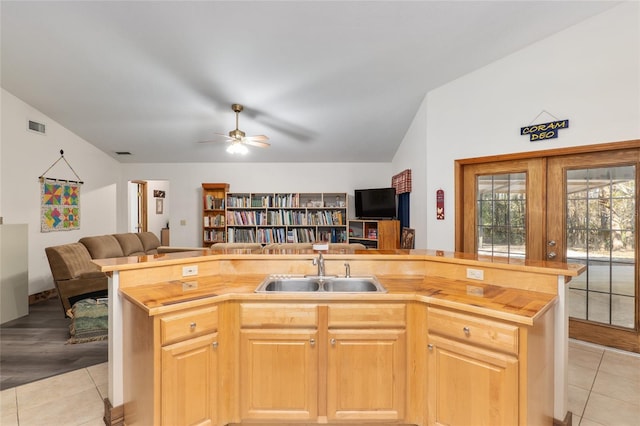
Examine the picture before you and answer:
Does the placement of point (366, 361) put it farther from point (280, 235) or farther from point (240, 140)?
point (280, 235)

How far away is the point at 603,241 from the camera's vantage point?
277 cm

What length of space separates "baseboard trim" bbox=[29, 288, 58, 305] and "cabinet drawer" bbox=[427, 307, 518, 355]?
5.14 meters

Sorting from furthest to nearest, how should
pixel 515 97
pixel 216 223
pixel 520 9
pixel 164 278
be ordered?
pixel 216 223
pixel 515 97
pixel 520 9
pixel 164 278

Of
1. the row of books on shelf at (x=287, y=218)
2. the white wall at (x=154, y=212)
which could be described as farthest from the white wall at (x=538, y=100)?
the white wall at (x=154, y=212)

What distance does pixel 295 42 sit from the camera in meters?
2.84

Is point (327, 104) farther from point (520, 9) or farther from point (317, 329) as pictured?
point (317, 329)

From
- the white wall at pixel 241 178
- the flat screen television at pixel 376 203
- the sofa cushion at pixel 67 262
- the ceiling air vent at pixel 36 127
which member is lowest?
the sofa cushion at pixel 67 262

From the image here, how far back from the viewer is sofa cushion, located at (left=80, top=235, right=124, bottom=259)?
425cm

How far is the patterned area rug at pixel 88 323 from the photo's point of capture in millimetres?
2973

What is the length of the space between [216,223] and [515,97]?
5.43 metres

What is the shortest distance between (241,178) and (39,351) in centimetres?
415

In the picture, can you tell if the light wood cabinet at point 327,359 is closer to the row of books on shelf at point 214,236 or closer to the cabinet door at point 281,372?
the cabinet door at point 281,372

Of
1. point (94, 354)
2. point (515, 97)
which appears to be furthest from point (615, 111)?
point (94, 354)

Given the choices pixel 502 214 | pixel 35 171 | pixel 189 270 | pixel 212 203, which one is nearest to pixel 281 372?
pixel 189 270
